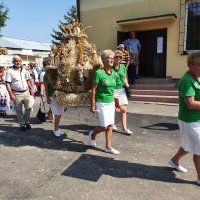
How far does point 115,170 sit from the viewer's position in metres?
4.04

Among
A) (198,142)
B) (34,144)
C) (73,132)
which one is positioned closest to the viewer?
(198,142)

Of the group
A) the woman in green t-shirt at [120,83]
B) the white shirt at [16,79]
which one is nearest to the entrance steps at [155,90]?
the woman in green t-shirt at [120,83]

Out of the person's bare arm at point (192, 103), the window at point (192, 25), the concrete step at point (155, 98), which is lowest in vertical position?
the concrete step at point (155, 98)

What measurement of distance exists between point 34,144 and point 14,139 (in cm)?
61

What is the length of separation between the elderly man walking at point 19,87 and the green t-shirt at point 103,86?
92.3 inches

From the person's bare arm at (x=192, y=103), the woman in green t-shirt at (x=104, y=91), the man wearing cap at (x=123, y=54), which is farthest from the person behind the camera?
the man wearing cap at (x=123, y=54)

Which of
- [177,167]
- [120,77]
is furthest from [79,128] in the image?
[177,167]

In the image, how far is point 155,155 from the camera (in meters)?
4.67

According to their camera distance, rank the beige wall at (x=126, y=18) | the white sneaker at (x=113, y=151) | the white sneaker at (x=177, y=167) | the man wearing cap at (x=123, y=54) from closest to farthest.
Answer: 1. the white sneaker at (x=177, y=167)
2. the white sneaker at (x=113, y=151)
3. the man wearing cap at (x=123, y=54)
4. the beige wall at (x=126, y=18)

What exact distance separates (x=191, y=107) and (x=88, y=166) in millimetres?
1878

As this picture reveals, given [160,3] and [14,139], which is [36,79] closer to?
[14,139]

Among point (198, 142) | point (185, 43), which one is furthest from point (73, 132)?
point (185, 43)

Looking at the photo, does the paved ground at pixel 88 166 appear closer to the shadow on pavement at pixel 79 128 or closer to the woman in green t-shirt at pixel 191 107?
the shadow on pavement at pixel 79 128

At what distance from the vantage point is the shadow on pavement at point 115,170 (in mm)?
3812
